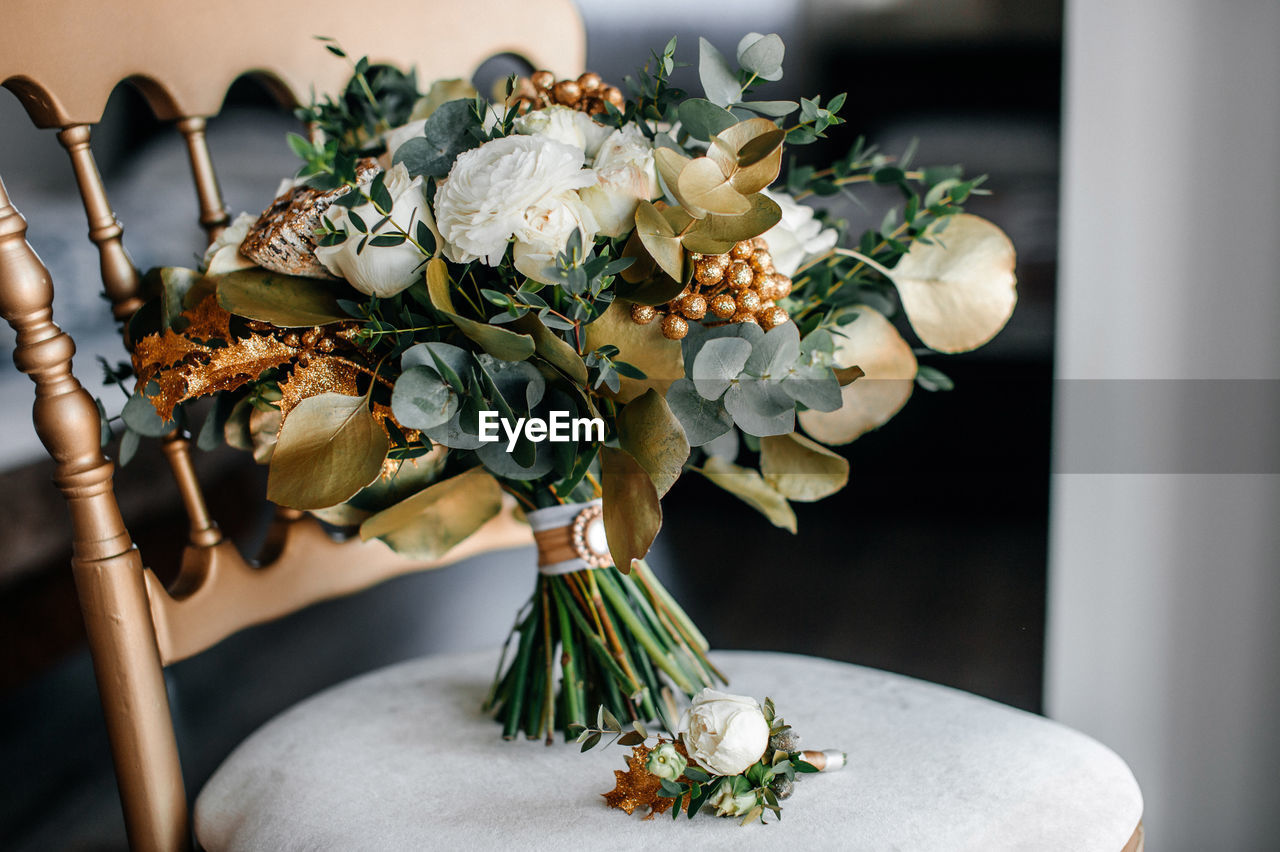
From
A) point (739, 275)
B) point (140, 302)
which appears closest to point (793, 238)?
point (739, 275)

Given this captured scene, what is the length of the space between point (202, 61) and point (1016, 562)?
3.19 feet

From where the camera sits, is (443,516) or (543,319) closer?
(543,319)

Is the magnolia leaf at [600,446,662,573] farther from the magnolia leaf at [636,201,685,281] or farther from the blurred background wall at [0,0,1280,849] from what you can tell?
the blurred background wall at [0,0,1280,849]

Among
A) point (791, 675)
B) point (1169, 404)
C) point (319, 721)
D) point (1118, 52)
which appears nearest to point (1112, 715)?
point (1169, 404)

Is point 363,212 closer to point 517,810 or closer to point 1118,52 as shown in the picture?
point 517,810

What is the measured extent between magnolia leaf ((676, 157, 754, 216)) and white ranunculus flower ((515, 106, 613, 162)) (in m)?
0.07

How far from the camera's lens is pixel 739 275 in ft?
1.70

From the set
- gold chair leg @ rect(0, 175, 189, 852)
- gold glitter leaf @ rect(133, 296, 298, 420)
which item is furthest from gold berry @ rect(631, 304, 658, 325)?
gold chair leg @ rect(0, 175, 189, 852)

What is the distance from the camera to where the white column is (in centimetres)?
88

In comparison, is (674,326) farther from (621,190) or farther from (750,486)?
(750,486)

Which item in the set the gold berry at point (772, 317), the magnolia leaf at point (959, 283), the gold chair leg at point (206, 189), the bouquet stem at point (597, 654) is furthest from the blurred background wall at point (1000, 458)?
the gold berry at point (772, 317)

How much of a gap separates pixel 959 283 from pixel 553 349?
338 millimetres

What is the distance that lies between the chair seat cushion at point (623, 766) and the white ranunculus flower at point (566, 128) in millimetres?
398

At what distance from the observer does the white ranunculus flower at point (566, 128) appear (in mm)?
532
